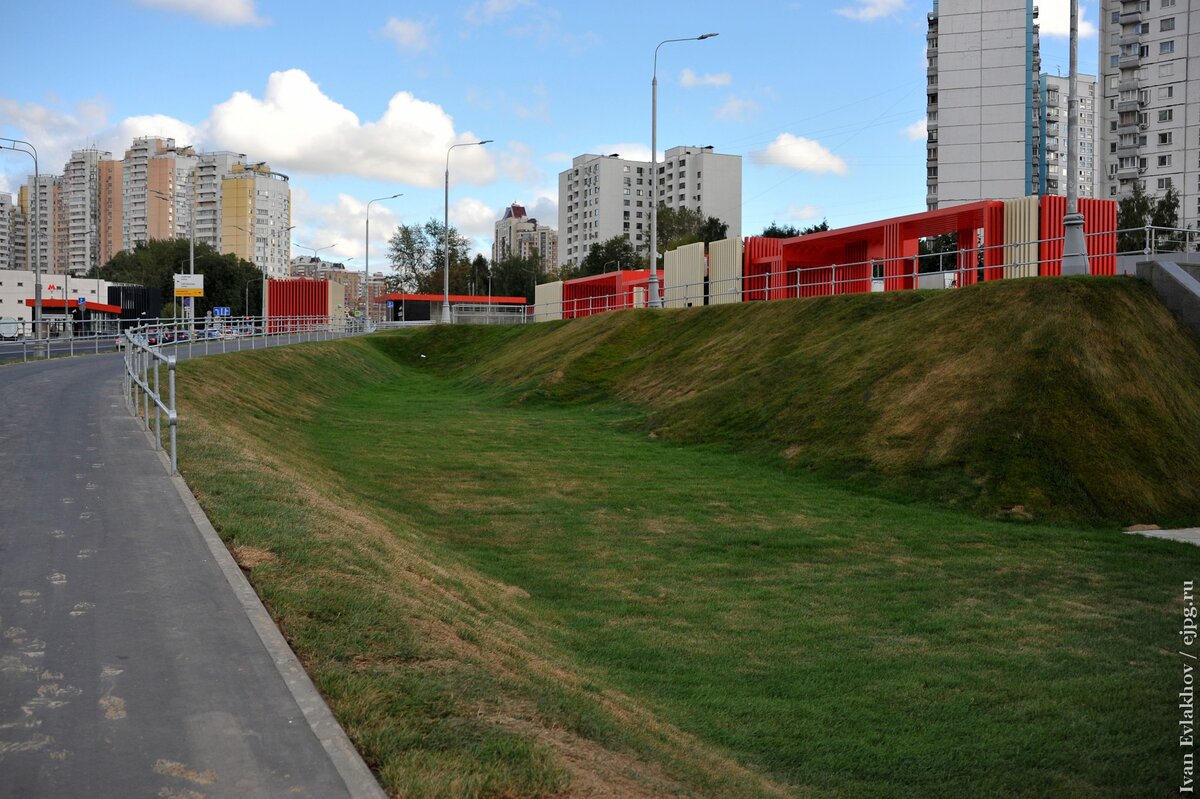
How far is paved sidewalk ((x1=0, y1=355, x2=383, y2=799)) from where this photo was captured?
13.0ft

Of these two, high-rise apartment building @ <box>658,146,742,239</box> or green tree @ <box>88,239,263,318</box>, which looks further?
high-rise apartment building @ <box>658,146,742,239</box>

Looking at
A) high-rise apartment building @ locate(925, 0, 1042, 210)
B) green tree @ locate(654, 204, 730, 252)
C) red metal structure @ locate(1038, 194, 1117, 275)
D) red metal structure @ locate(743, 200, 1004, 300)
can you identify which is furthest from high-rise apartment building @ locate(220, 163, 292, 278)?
red metal structure @ locate(1038, 194, 1117, 275)

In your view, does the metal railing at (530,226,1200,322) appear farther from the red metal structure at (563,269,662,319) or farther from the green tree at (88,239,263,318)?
the green tree at (88,239,263,318)

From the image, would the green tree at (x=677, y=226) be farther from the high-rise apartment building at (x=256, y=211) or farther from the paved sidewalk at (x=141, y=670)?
the paved sidewalk at (x=141, y=670)

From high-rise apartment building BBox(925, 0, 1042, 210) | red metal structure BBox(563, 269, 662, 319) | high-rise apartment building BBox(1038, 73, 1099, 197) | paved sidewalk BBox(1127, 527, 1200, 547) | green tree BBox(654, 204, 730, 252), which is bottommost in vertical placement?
paved sidewalk BBox(1127, 527, 1200, 547)

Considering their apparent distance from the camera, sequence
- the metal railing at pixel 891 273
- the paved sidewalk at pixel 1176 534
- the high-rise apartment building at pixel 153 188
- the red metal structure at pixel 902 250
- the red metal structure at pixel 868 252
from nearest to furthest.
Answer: the paved sidewalk at pixel 1176 534 → the metal railing at pixel 891 273 → the red metal structure at pixel 902 250 → the red metal structure at pixel 868 252 → the high-rise apartment building at pixel 153 188

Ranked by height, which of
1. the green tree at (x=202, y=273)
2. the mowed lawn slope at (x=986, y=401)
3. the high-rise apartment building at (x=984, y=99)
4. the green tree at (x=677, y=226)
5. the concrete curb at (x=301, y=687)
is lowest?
the concrete curb at (x=301, y=687)

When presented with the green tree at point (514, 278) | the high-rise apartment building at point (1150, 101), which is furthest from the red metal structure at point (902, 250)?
the green tree at point (514, 278)

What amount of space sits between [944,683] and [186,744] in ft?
17.5

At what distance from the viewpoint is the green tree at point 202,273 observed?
100m

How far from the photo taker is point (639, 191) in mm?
144750

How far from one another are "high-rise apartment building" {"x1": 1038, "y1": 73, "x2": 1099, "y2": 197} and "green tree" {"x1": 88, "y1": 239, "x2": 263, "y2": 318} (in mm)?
82605

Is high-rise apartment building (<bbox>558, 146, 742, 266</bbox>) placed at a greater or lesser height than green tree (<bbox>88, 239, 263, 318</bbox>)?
greater

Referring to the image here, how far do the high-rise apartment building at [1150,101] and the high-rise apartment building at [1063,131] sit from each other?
10005mm
